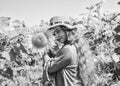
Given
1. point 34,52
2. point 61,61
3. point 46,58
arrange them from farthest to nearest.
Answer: point 34,52 → point 46,58 → point 61,61

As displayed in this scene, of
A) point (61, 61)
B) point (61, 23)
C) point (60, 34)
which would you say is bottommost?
point (61, 61)

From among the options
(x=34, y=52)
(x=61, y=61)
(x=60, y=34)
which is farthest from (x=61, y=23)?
(x=34, y=52)

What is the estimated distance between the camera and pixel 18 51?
599 centimetres

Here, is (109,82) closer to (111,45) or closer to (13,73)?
(111,45)

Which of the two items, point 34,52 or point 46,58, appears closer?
point 46,58

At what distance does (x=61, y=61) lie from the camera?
10.9ft

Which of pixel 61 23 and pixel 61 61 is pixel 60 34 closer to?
pixel 61 23

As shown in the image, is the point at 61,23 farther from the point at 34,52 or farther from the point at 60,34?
the point at 34,52

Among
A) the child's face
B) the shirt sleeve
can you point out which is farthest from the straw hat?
the shirt sleeve

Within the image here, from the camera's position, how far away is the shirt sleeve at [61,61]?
330cm

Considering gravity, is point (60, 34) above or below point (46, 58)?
above

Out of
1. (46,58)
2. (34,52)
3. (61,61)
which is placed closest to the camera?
(61,61)

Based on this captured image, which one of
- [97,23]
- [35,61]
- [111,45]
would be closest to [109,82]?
[111,45]

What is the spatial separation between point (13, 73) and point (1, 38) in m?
0.83
